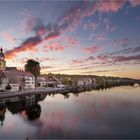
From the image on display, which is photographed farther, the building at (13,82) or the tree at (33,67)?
the tree at (33,67)

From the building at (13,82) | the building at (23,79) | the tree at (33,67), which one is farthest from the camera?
the tree at (33,67)

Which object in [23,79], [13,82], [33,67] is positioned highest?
[33,67]

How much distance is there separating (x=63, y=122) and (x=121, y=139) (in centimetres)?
1060

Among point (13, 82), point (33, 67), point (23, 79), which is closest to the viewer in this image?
point (13, 82)

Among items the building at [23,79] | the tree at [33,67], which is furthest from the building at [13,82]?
the tree at [33,67]

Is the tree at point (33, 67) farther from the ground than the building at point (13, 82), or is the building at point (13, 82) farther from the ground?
the tree at point (33, 67)

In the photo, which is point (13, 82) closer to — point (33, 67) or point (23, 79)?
point (23, 79)

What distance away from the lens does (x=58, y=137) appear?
24.8m

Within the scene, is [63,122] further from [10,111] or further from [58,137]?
[10,111]

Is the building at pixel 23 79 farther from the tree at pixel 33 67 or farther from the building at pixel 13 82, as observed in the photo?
the tree at pixel 33 67

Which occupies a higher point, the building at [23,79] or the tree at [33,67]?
the tree at [33,67]

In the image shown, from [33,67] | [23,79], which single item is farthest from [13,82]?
[33,67]

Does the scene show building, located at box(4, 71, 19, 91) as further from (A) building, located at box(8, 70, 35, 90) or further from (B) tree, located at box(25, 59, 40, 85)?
(B) tree, located at box(25, 59, 40, 85)

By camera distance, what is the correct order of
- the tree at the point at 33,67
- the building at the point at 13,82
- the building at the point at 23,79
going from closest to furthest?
the building at the point at 13,82, the building at the point at 23,79, the tree at the point at 33,67
